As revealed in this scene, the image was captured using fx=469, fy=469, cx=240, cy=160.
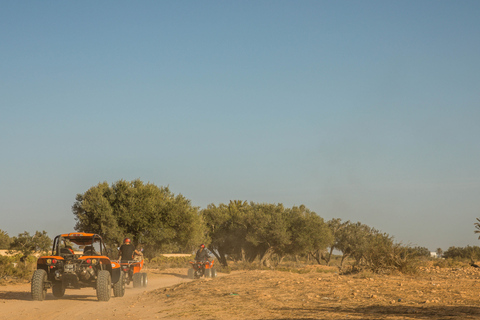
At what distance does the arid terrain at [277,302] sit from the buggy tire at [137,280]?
12.1 ft

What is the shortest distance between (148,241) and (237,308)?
74.9 ft

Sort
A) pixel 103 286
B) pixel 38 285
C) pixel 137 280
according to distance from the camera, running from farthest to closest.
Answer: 1. pixel 137 280
2. pixel 38 285
3. pixel 103 286

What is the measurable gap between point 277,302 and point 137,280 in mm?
10818

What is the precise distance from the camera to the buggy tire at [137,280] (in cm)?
2108

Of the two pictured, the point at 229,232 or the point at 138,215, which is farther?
the point at 229,232

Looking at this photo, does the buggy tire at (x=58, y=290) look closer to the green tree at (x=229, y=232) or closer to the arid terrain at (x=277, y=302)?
the arid terrain at (x=277, y=302)

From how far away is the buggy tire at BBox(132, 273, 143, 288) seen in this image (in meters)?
21.1

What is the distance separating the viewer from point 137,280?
836 inches

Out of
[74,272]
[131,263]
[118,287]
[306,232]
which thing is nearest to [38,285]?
[74,272]

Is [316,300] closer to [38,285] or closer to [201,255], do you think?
[38,285]

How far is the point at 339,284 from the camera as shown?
14844 millimetres

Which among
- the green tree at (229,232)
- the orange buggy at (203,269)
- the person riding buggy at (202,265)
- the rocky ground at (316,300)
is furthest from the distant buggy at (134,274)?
the green tree at (229,232)

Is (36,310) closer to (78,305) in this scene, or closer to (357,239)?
(78,305)

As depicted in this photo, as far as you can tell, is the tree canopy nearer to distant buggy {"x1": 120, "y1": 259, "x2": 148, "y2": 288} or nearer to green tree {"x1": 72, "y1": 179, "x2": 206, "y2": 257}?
green tree {"x1": 72, "y1": 179, "x2": 206, "y2": 257}
